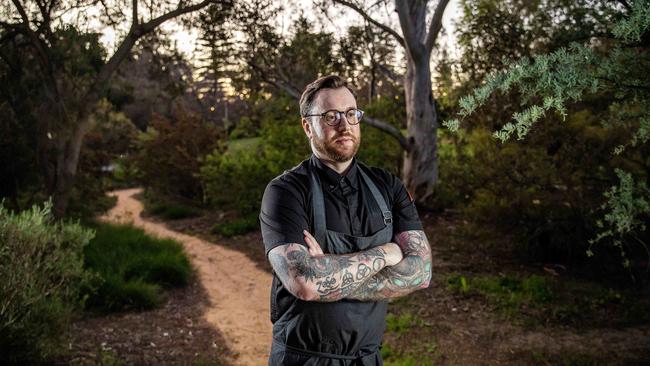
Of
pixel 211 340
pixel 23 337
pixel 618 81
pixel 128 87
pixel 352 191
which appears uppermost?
pixel 128 87

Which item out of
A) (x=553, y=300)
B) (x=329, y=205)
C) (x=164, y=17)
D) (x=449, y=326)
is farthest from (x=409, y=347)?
(x=164, y=17)

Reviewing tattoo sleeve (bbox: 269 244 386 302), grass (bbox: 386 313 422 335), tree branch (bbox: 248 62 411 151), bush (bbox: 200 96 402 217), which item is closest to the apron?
tattoo sleeve (bbox: 269 244 386 302)

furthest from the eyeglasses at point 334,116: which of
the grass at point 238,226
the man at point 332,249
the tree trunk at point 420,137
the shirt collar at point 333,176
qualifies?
the grass at point 238,226

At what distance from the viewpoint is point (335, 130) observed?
8.34ft

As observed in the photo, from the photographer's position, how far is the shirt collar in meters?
2.61

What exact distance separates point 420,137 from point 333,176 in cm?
990

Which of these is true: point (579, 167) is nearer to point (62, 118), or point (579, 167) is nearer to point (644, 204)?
point (644, 204)

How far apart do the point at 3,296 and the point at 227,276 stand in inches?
197

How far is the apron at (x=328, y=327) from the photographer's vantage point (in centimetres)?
243

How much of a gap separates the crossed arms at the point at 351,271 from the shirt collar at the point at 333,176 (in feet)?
0.97

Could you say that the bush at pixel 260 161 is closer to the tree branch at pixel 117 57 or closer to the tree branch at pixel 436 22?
the tree branch at pixel 436 22

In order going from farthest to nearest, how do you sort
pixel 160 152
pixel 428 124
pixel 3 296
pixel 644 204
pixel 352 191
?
pixel 160 152, pixel 428 124, pixel 3 296, pixel 644 204, pixel 352 191

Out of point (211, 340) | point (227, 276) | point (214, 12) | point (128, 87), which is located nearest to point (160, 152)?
point (128, 87)

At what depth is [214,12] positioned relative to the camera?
1061 centimetres
